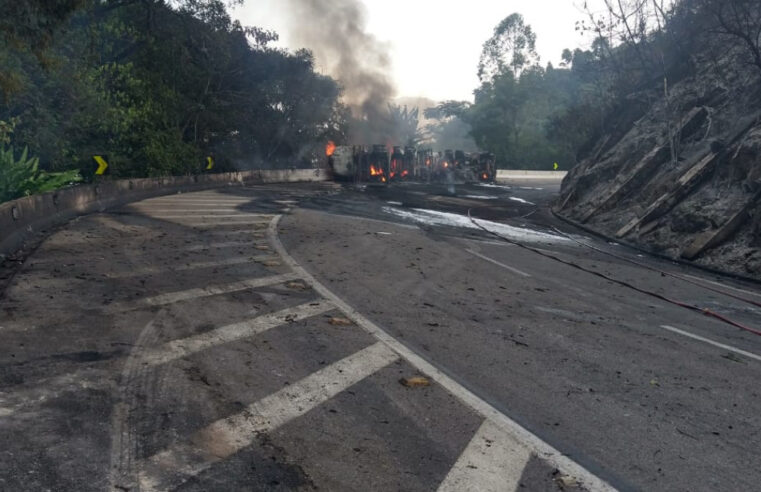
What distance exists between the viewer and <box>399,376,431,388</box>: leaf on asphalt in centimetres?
500

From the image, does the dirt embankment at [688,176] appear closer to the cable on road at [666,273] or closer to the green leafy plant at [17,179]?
the cable on road at [666,273]

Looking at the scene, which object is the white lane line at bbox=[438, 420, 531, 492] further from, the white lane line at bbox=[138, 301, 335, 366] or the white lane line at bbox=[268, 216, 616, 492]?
the white lane line at bbox=[138, 301, 335, 366]

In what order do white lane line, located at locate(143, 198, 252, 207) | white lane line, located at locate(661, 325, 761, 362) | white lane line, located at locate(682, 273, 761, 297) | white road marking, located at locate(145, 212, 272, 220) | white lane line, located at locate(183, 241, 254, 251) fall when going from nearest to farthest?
white lane line, located at locate(661, 325, 761, 362), white lane line, located at locate(183, 241, 254, 251), white lane line, located at locate(682, 273, 761, 297), white road marking, located at locate(145, 212, 272, 220), white lane line, located at locate(143, 198, 252, 207)

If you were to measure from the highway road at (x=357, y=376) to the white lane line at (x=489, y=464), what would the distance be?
16 mm

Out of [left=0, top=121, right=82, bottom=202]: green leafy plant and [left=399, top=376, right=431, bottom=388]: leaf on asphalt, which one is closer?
[left=399, top=376, right=431, bottom=388]: leaf on asphalt

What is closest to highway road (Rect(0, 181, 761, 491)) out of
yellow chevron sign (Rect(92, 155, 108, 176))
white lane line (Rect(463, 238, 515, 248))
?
white lane line (Rect(463, 238, 515, 248))

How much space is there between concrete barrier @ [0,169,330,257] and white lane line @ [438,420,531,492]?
8.61 meters

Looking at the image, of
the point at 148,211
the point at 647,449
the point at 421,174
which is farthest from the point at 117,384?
the point at 421,174

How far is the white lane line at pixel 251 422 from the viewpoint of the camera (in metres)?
3.41

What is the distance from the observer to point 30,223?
12.0 m

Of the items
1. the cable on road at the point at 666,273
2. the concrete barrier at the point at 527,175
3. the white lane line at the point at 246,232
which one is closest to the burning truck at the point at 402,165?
the concrete barrier at the point at 527,175

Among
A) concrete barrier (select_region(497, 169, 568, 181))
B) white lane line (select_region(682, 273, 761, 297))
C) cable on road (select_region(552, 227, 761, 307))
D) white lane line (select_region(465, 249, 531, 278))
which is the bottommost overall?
concrete barrier (select_region(497, 169, 568, 181))

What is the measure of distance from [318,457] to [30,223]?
35.4ft

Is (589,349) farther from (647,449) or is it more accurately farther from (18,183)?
(18,183)
